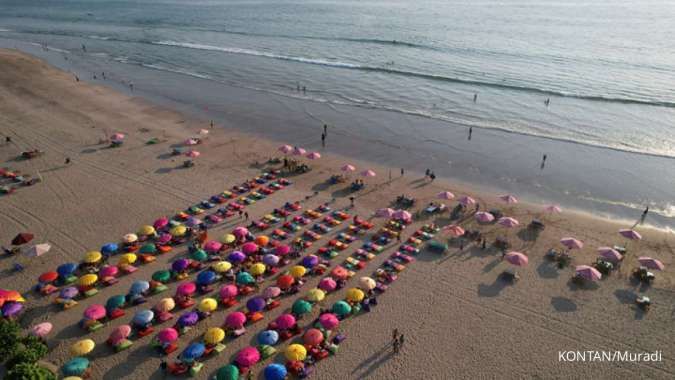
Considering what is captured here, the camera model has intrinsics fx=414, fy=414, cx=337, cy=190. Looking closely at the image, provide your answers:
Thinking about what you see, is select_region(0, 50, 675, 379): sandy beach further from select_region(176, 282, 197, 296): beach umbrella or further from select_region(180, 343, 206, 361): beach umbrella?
select_region(176, 282, 197, 296): beach umbrella

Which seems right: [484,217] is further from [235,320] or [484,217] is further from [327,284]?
[235,320]

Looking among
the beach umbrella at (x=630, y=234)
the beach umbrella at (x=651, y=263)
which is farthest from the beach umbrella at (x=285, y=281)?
the beach umbrella at (x=630, y=234)

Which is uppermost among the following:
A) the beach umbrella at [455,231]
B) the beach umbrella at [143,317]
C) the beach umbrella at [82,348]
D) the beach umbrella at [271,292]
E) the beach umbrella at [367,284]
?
the beach umbrella at [455,231]

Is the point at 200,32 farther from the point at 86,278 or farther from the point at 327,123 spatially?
the point at 86,278

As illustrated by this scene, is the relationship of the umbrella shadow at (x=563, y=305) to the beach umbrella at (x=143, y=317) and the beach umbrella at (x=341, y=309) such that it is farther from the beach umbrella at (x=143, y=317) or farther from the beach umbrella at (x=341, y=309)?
the beach umbrella at (x=143, y=317)

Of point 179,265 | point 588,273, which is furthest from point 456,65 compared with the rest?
point 179,265

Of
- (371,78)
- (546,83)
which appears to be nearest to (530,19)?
(546,83)

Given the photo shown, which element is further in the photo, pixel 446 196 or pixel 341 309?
pixel 446 196
